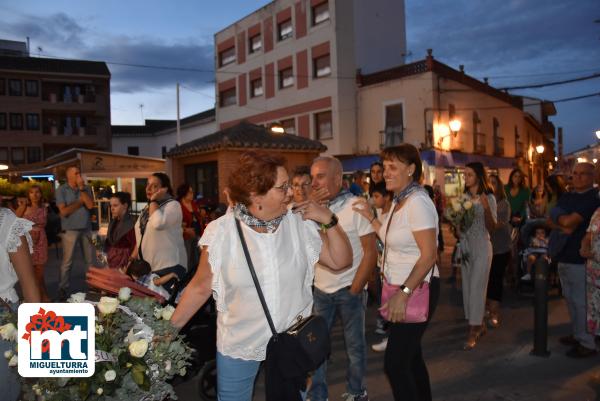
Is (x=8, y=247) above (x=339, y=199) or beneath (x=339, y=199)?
beneath

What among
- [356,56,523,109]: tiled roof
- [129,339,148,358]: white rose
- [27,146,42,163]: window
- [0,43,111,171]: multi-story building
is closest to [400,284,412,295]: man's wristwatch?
[129,339,148,358]: white rose

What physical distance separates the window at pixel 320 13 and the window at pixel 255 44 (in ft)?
17.2

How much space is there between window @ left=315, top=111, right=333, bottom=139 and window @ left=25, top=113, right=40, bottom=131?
93.5 feet

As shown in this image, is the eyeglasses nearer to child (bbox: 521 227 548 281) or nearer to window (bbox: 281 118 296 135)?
child (bbox: 521 227 548 281)

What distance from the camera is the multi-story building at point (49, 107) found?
43438mm

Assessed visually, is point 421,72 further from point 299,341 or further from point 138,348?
point 138,348

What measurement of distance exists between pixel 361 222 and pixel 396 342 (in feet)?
3.48

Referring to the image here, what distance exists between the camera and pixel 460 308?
752 cm

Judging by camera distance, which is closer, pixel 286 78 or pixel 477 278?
pixel 477 278

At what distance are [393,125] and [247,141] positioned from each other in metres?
14.1

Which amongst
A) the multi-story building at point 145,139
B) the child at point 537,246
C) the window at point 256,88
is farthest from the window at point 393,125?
the multi-story building at point 145,139

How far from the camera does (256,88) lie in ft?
110

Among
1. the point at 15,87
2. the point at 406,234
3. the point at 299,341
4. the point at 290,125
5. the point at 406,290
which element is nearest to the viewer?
the point at 299,341

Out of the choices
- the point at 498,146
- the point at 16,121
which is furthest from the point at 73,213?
the point at 16,121
